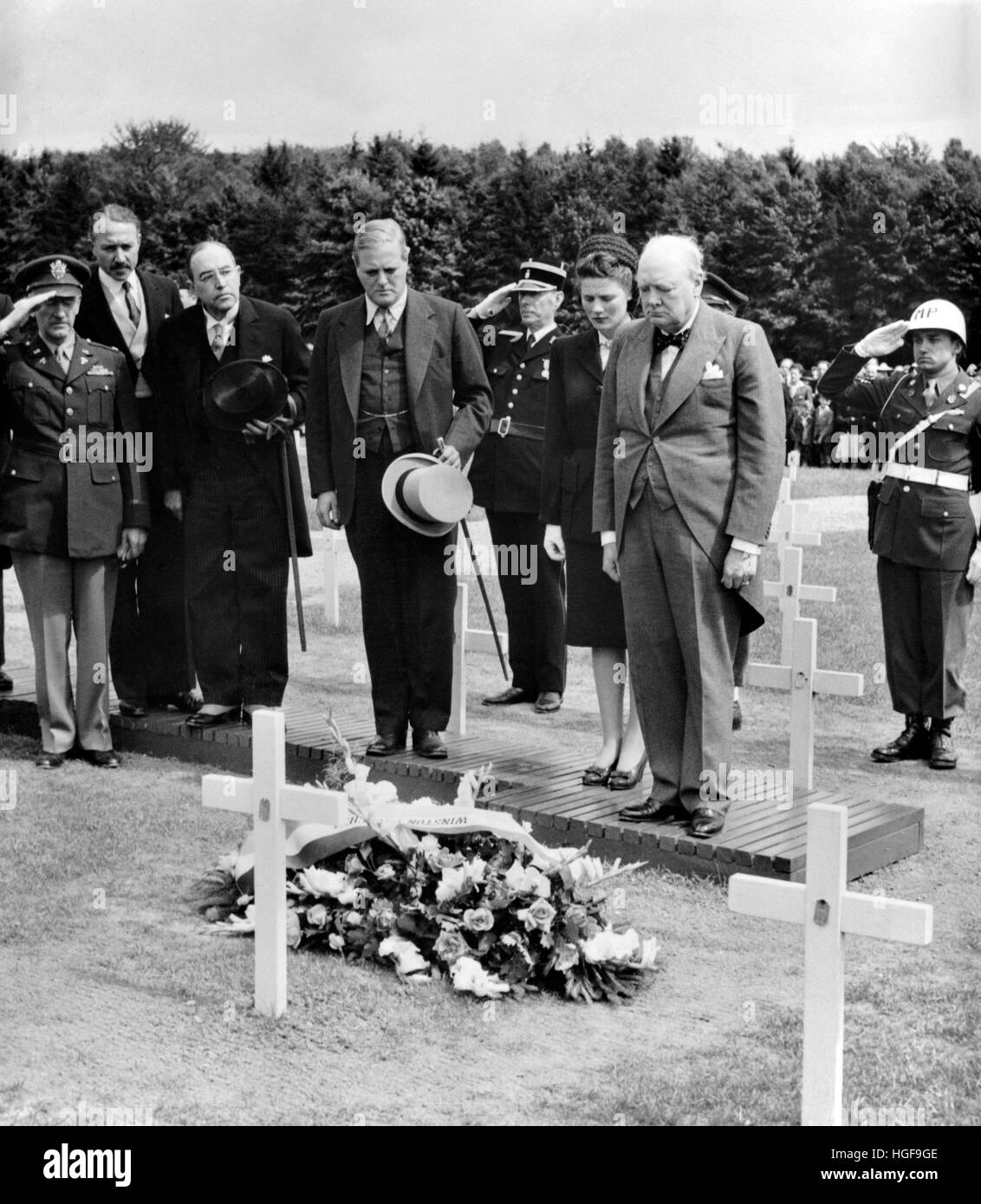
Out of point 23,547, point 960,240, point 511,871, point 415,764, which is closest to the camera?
point 511,871

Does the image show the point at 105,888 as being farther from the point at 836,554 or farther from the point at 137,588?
the point at 836,554

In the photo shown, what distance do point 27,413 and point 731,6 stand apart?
1152 inches

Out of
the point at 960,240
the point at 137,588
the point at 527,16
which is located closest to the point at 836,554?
the point at 137,588

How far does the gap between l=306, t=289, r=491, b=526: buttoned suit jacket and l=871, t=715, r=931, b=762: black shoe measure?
2.67 meters

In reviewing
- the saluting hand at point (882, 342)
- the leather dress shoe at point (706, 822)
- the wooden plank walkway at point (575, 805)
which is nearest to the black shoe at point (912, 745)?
the wooden plank walkway at point (575, 805)

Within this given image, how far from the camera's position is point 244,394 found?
26.3 ft

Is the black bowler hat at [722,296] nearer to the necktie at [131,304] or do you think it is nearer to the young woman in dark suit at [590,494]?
the young woman in dark suit at [590,494]

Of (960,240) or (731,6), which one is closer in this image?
(731,6)

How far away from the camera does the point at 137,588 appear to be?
875cm

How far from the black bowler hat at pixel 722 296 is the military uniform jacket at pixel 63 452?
9.78ft

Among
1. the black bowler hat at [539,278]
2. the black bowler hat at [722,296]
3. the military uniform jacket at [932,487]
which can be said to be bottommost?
the military uniform jacket at [932,487]

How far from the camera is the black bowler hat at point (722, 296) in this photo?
8562mm

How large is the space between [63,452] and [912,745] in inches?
175

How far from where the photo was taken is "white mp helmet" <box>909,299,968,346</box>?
321 inches
